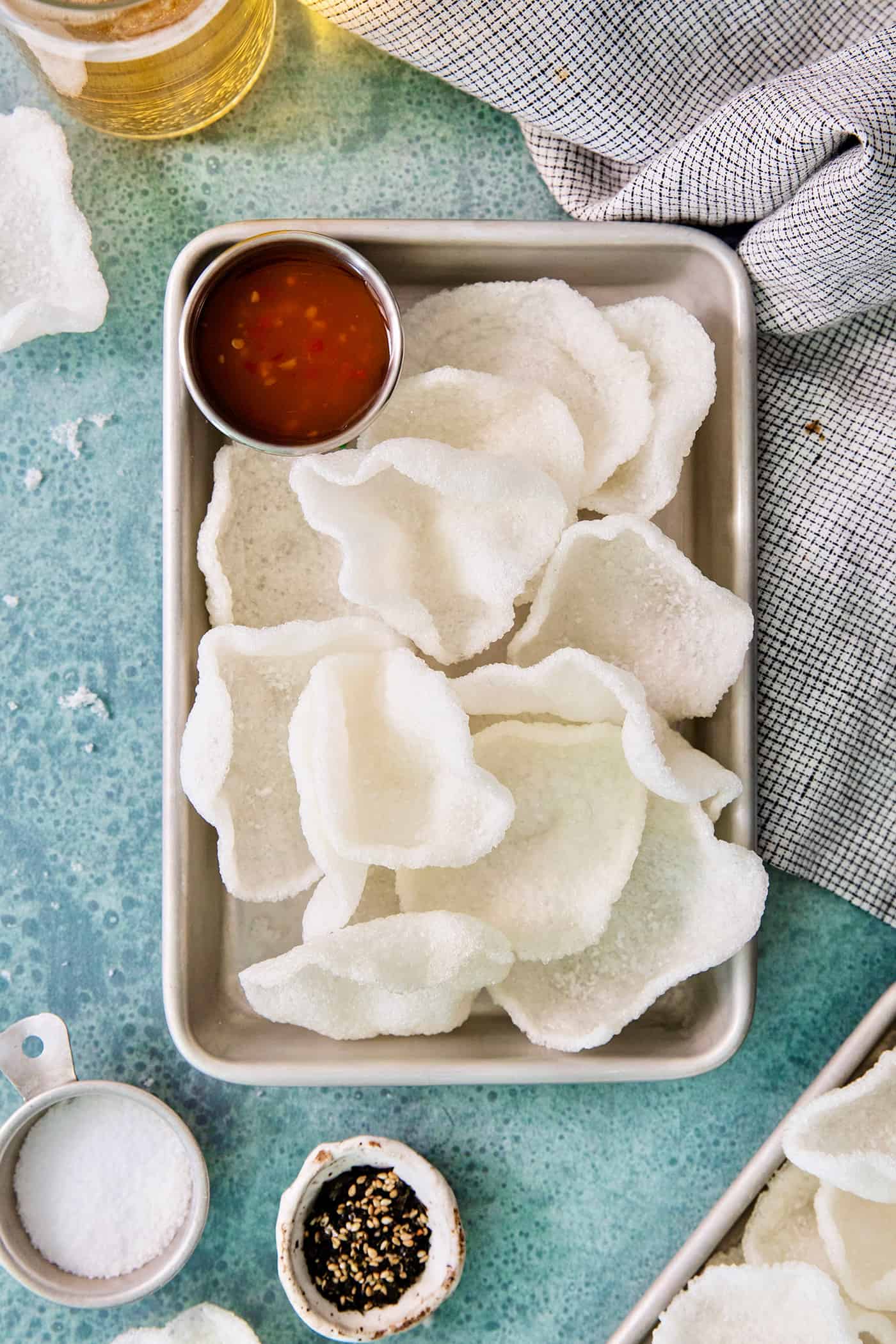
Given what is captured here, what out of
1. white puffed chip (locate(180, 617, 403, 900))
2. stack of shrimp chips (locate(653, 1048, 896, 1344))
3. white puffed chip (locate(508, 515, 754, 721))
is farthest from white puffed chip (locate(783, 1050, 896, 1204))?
white puffed chip (locate(180, 617, 403, 900))

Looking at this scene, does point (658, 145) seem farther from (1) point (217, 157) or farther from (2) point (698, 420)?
(1) point (217, 157)

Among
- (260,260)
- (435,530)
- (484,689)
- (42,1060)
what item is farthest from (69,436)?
(42,1060)

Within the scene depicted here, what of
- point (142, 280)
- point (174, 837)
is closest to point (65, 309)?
point (142, 280)

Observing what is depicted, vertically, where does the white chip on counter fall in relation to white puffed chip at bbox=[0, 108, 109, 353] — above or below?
below

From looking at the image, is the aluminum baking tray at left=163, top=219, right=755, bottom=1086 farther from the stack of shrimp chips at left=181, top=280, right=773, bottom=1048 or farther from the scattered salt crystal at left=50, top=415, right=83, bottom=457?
the scattered salt crystal at left=50, top=415, right=83, bottom=457

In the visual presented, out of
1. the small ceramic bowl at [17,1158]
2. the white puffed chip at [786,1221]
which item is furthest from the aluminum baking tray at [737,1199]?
the small ceramic bowl at [17,1158]

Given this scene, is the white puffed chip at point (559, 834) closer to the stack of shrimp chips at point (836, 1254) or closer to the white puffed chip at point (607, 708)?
the white puffed chip at point (607, 708)

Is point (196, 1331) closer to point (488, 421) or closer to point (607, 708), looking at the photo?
point (607, 708)
